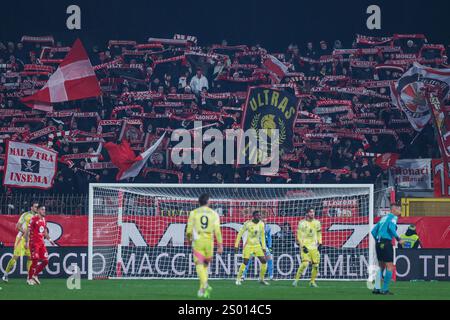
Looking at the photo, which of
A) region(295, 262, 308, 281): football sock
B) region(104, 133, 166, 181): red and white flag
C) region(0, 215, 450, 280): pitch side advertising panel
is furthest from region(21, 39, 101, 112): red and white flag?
region(295, 262, 308, 281): football sock

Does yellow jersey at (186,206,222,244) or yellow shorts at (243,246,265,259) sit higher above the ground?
yellow jersey at (186,206,222,244)

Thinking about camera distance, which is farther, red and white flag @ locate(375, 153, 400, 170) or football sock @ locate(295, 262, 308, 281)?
red and white flag @ locate(375, 153, 400, 170)

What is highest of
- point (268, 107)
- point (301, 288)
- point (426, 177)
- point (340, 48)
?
point (340, 48)

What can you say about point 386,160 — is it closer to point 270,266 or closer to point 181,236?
point 270,266

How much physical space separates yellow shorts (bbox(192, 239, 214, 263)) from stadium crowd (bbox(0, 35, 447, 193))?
13.7m

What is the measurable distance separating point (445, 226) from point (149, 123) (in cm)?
1166

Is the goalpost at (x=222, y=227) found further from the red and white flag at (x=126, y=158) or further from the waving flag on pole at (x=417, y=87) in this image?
the waving flag on pole at (x=417, y=87)

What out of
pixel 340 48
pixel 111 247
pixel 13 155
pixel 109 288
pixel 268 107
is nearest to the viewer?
pixel 109 288

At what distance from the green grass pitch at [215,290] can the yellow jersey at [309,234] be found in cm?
99

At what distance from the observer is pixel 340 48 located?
3328 centimetres

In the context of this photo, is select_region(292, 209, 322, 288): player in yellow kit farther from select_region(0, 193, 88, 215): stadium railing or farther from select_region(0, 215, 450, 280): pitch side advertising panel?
select_region(0, 193, 88, 215): stadium railing

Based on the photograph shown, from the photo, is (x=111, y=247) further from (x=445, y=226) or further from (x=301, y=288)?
(x=445, y=226)

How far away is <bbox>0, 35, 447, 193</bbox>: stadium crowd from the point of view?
30734mm

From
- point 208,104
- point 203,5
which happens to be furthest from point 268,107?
point 203,5
